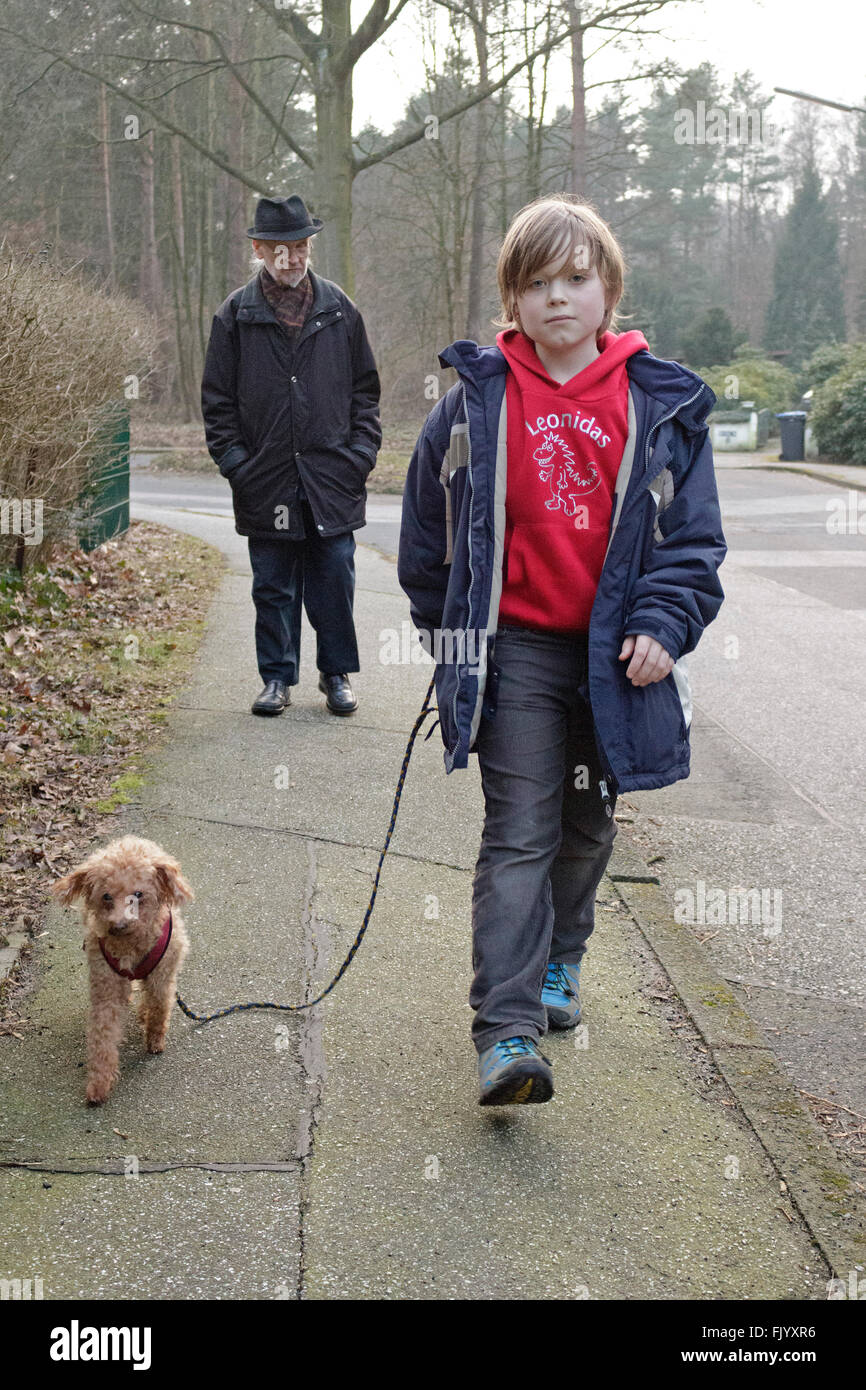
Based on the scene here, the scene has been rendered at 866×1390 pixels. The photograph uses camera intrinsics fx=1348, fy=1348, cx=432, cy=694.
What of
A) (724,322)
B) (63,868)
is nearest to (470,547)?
(63,868)

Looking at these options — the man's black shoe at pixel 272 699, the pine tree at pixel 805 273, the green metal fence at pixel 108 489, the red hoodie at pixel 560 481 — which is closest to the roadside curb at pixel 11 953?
the red hoodie at pixel 560 481

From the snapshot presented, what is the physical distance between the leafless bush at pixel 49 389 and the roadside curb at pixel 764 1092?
5.19 metres

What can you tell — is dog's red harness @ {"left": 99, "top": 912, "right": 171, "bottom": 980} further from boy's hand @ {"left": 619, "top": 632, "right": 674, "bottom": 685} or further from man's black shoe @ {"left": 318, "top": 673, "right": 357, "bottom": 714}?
man's black shoe @ {"left": 318, "top": 673, "right": 357, "bottom": 714}

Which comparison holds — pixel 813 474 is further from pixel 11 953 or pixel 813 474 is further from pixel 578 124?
pixel 11 953

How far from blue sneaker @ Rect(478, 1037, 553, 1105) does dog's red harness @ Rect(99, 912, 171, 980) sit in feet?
2.92

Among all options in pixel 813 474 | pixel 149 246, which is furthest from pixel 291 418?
pixel 149 246

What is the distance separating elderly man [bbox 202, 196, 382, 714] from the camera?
245 inches

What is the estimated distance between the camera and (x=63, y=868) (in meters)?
4.65

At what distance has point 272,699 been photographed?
6.71 meters

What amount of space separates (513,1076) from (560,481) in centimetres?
134

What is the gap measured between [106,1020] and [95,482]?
8.68 meters

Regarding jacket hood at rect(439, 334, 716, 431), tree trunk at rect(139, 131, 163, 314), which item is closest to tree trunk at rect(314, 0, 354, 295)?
jacket hood at rect(439, 334, 716, 431)

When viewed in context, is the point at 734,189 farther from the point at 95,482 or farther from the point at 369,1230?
the point at 369,1230

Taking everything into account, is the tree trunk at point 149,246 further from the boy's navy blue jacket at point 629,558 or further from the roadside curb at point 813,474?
the boy's navy blue jacket at point 629,558
